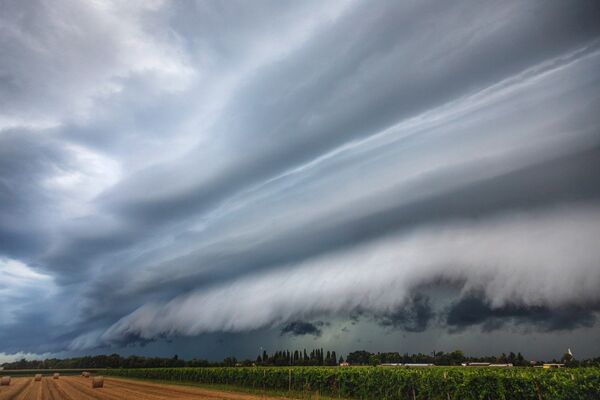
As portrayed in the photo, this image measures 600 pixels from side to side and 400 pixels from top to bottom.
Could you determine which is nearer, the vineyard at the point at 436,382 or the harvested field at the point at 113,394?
the vineyard at the point at 436,382

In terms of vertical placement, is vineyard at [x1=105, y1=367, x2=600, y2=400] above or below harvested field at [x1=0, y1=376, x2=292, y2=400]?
above

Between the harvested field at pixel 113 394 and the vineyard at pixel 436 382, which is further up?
the vineyard at pixel 436 382

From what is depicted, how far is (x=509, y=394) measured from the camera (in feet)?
107

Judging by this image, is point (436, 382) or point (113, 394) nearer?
point (436, 382)

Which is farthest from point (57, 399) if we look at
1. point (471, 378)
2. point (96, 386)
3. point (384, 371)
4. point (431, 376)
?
point (471, 378)

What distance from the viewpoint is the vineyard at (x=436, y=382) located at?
95.1 feet

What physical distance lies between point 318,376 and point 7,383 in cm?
6867

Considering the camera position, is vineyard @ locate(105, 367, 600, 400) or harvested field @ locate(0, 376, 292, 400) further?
harvested field @ locate(0, 376, 292, 400)

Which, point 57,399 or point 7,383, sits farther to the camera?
point 7,383

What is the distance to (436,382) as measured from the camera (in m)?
39.0

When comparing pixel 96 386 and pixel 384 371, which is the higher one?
pixel 384 371

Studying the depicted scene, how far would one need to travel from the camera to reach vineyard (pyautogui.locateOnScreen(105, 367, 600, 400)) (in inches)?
1142

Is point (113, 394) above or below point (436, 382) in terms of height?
below

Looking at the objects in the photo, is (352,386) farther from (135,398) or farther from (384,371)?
(135,398)
